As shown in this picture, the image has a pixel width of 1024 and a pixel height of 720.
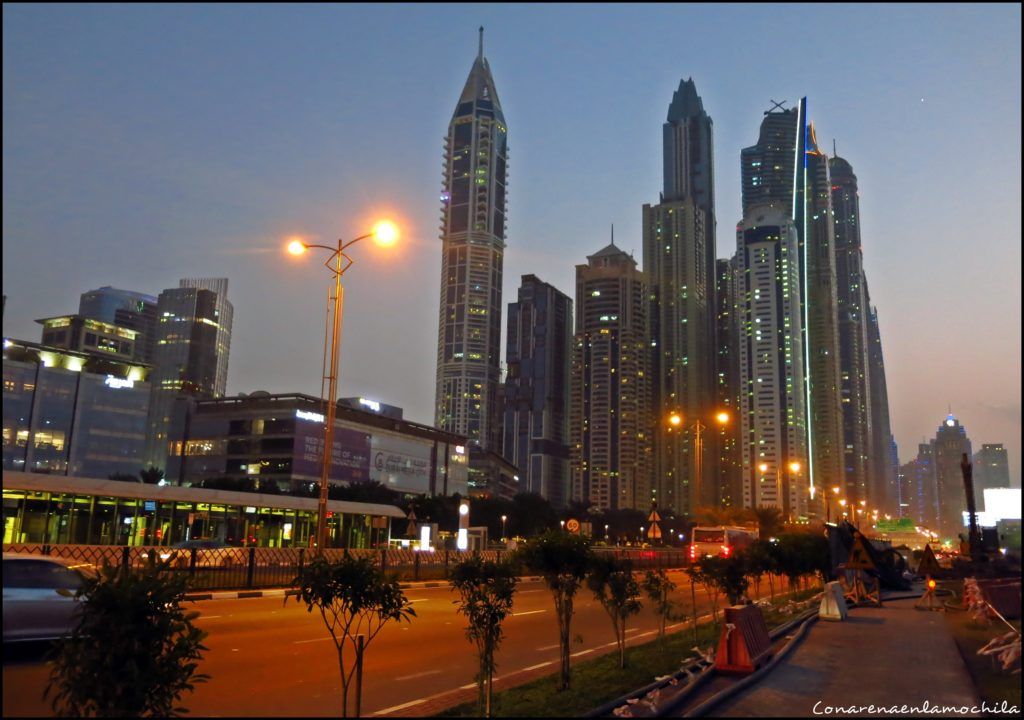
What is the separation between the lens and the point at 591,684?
11.0 metres

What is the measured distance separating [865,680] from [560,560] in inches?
196

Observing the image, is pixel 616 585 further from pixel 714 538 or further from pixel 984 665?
pixel 714 538

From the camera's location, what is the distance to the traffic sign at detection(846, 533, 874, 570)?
2209 centimetres

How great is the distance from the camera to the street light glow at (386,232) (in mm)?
20812

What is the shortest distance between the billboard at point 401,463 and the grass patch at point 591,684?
4427 inches

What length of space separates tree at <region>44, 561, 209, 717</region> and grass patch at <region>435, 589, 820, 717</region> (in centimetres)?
382

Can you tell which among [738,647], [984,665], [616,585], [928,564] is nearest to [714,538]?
[928,564]

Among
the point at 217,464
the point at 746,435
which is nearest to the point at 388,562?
the point at 217,464

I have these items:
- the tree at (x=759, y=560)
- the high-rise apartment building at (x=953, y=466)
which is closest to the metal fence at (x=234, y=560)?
the tree at (x=759, y=560)

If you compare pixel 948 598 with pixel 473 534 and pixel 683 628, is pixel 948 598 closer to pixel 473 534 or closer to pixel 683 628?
pixel 683 628

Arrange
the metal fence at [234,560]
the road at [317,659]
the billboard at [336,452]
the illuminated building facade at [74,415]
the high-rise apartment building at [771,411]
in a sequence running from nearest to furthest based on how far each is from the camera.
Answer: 1. the road at [317,659]
2. the metal fence at [234,560]
3. the illuminated building facade at [74,415]
4. the billboard at [336,452]
5. the high-rise apartment building at [771,411]

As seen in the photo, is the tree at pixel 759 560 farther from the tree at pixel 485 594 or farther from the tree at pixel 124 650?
the tree at pixel 124 650

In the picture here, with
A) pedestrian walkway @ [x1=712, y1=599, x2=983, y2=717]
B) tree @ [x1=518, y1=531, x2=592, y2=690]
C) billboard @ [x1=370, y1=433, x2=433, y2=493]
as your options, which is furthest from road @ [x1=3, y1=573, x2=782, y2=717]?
billboard @ [x1=370, y1=433, x2=433, y2=493]

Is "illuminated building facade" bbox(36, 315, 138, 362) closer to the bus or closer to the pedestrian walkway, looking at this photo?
the bus
